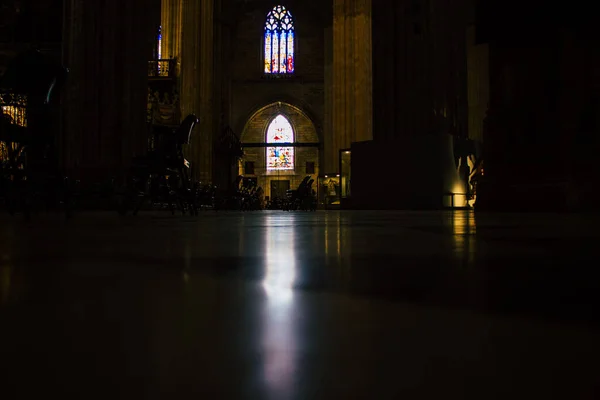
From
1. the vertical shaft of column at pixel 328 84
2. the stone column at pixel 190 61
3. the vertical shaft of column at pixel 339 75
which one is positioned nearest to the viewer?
the vertical shaft of column at pixel 339 75

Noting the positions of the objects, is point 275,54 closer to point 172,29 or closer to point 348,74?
point 172,29

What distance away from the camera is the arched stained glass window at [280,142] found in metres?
31.6

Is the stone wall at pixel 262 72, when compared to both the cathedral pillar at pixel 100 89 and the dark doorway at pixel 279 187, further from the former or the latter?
the cathedral pillar at pixel 100 89

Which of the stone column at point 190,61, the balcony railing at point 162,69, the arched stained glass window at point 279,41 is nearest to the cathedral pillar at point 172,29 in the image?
the stone column at point 190,61

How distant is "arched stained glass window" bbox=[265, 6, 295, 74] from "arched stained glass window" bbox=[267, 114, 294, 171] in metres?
2.81

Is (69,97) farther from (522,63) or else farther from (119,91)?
(522,63)

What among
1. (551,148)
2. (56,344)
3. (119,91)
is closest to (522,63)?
(551,148)

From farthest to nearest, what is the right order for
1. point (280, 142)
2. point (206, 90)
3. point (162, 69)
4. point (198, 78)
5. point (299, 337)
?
point (280, 142) → point (206, 90) → point (198, 78) → point (162, 69) → point (299, 337)

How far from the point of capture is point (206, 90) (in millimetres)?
19641

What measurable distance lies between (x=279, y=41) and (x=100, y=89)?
75.4 ft

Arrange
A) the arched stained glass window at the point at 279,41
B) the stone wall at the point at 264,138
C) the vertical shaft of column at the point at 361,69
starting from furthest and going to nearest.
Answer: the stone wall at the point at 264,138 < the arched stained glass window at the point at 279,41 < the vertical shaft of column at the point at 361,69

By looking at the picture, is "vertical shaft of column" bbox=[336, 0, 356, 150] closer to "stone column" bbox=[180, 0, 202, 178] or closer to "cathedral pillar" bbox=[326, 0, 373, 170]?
"cathedral pillar" bbox=[326, 0, 373, 170]

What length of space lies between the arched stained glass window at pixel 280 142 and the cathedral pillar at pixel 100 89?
22488mm

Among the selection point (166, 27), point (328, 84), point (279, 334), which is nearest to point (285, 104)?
point (328, 84)
